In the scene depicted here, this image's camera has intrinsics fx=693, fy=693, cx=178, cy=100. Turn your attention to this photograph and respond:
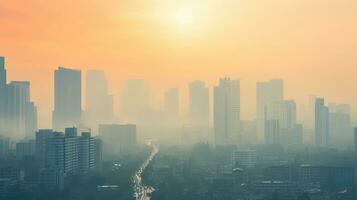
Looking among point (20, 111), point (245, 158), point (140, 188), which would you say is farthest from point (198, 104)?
point (140, 188)

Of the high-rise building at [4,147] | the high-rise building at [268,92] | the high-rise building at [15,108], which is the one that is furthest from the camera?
the high-rise building at [268,92]

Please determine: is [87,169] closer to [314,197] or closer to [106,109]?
[314,197]

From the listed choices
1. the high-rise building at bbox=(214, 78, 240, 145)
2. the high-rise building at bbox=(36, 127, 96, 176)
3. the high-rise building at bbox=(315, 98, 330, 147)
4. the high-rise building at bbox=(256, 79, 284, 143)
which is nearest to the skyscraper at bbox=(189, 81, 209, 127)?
the high-rise building at bbox=(256, 79, 284, 143)

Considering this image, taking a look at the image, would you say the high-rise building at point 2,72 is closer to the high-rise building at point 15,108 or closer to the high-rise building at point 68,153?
the high-rise building at point 15,108

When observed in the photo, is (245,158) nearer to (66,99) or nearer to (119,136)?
Answer: (119,136)

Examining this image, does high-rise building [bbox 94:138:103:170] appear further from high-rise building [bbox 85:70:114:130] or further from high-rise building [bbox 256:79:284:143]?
high-rise building [bbox 256:79:284:143]

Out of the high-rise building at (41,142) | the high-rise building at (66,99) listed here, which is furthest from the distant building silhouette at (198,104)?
the high-rise building at (41,142)
